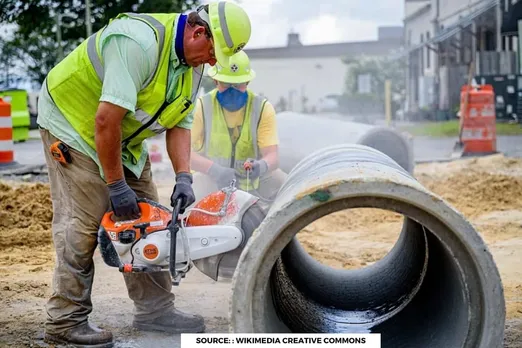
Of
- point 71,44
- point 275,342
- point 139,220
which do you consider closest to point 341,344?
point 275,342

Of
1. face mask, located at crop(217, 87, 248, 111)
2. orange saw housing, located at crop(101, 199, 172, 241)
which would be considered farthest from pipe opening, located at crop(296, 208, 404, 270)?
orange saw housing, located at crop(101, 199, 172, 241)

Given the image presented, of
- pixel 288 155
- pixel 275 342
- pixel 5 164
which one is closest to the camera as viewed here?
pixel 275 342

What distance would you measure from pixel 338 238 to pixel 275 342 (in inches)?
175

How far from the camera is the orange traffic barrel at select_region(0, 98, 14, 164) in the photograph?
13.2 metres

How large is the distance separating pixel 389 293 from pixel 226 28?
80.4 inches

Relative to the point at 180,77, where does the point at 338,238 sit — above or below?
below

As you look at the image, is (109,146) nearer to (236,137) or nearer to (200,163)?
(200,163)

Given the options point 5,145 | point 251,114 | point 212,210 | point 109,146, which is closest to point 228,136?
point 251,114

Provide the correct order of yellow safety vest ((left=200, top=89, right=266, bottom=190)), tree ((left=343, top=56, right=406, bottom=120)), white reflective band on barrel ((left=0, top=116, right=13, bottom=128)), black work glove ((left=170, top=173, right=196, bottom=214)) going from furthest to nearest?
tree ((left=343, top=56, right=406, bottom=120)) < white reflective band on barrel ((left=0, top=116, right=13, bottom=128)) < yellow safety vest ((left=200, top=89, right=266, bottom=190)) < black work glove ((left=170, top=173, right=196, bottom=214))

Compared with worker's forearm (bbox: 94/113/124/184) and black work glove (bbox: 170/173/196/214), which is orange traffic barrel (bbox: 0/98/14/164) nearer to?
black work glove (bbox: 170/173/196/214)

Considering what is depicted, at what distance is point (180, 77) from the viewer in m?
4.89

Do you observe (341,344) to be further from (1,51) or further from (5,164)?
(1,51)

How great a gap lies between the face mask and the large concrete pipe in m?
3.03

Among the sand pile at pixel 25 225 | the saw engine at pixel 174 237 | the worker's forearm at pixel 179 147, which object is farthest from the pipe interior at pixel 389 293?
the sand pile at pixel 25 225
